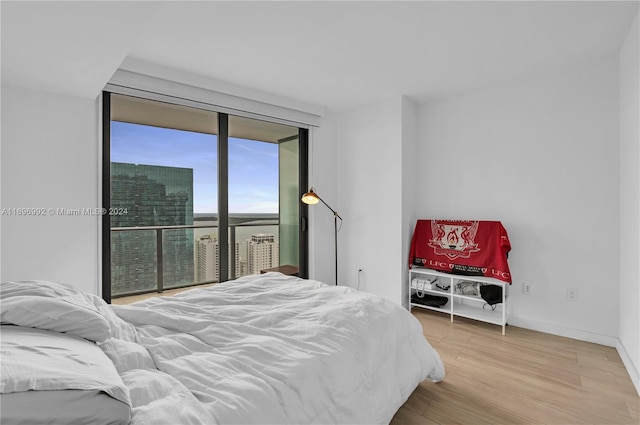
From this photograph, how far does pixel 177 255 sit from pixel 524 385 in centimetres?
403

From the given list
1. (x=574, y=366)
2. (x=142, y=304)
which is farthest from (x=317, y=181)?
(x=574, y=366)

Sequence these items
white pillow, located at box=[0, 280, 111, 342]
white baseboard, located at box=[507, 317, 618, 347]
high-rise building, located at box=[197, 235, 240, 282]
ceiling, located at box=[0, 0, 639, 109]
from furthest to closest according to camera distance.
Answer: high-rise building, located at box=[197, 235, 240, 282] → white baseboard, located at box=[507, 317, 618, 347] → ceiling, located at box=[0, 0, 639, 109] → white pillow, located at box=[0, 280, 111, 342]

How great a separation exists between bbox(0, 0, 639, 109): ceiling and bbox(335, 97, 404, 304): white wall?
2.70ft

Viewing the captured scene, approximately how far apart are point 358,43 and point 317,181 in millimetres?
2114

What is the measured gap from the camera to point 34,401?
75 centimetres

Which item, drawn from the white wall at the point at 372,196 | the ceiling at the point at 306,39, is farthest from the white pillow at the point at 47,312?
the white wall at the point at 372,196

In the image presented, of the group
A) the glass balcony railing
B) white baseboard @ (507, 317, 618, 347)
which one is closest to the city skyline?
the glass balcony railing

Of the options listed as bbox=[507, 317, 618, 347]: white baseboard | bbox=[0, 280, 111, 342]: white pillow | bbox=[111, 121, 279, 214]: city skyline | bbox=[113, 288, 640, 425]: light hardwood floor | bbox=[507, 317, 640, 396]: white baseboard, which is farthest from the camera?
bbox=[111, 121, 279, 214]: city skyline

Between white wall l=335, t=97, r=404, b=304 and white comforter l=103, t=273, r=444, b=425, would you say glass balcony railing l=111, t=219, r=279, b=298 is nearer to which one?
white wall l=335, t=97, r=404, b=304

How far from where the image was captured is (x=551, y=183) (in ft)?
10.4

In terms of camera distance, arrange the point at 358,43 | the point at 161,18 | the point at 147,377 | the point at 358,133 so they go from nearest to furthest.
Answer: the point at 147,377, the point at 161,18, the point at 358,43, the point at 358,133

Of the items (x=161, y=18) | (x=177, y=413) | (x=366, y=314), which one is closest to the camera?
(x=177, y=413)

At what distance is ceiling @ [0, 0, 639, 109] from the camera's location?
1.65 metres

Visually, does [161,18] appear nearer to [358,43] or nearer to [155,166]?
[358,43]
